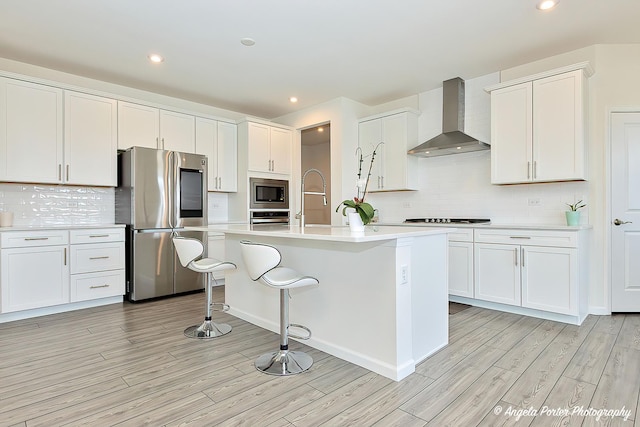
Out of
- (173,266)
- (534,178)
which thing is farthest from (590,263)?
(173,266)

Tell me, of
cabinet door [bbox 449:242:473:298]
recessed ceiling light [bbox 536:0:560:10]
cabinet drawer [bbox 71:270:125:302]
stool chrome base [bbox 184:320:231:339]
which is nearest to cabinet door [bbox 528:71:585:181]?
recessed ceiling light [bbox 536:0:560:10]

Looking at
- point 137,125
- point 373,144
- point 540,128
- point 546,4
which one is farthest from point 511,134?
point 137,125

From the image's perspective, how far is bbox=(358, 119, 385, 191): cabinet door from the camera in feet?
16.9

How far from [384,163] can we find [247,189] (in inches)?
83.9

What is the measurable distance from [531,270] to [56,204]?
5346 mm

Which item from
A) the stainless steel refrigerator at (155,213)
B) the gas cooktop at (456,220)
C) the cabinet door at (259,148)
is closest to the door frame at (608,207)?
the gas cooktop at (456,220)

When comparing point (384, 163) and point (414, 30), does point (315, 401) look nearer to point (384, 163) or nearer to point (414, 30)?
point (414, 30)

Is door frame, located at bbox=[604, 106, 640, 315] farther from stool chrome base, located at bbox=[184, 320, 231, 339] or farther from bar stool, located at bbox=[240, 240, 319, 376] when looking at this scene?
stool chrome base, located at bbox=[184, 320, 231, 339]

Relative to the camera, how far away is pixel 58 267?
3693 millimetres

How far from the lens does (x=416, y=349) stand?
2.44m

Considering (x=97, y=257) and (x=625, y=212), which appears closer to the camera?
(x=625, y=212)

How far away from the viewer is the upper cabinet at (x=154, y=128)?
14.3 feet

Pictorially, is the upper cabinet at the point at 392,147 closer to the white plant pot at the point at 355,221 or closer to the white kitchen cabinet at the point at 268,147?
the white kitchen cabinet at the point at 268,147

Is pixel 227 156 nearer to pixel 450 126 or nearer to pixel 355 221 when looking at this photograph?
pixel 450 126
